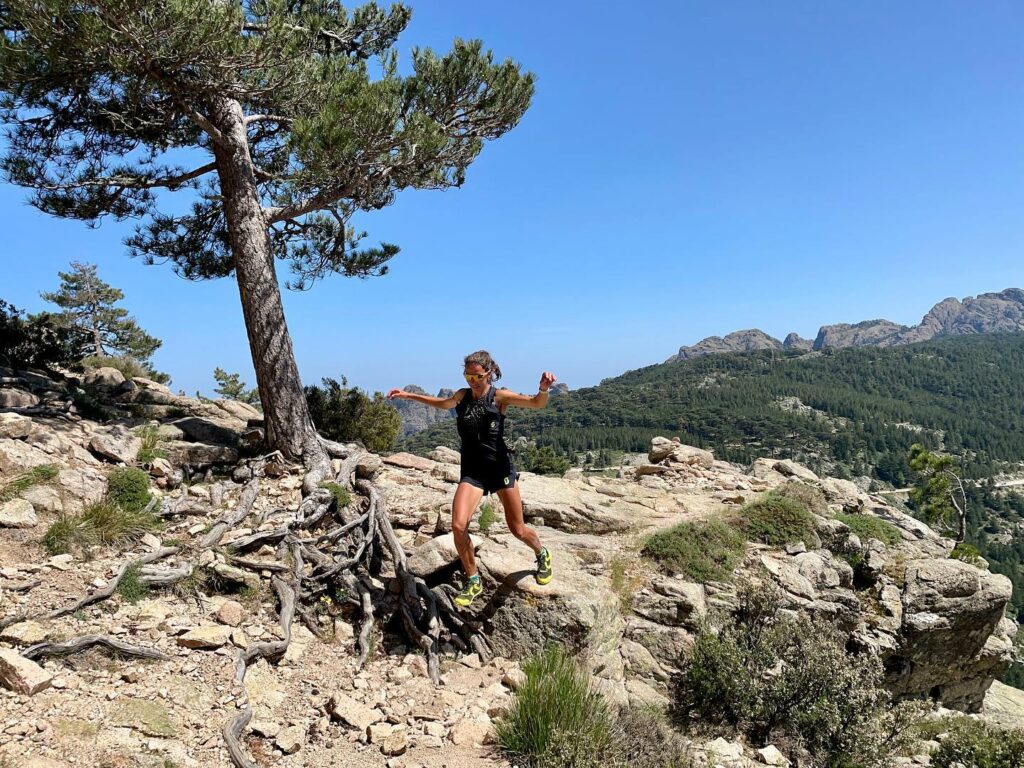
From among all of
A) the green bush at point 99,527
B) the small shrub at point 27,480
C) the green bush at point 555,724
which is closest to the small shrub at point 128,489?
the green bush at point 99,527

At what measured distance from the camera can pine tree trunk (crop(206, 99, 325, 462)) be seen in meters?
8.81

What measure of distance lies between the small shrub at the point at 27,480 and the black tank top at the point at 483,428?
4684 mm

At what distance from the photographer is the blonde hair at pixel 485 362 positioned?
211 inches

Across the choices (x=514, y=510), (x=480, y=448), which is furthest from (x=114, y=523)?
(x=514, y=510)

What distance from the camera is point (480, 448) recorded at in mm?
5348

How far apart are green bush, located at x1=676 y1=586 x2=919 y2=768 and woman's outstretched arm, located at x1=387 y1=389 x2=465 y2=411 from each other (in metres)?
3.90

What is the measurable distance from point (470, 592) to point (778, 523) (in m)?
6.22

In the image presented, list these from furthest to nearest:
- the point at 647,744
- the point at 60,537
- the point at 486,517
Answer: the point at 486,517 < the point at 60,537 < the point at 647,744

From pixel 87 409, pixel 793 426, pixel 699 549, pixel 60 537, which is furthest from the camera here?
pixel 793 426

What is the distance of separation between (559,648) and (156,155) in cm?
1080

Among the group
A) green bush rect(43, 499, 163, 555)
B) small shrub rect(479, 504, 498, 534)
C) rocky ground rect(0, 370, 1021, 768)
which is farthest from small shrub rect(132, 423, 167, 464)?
small shrub rect(479, 504, 498, 534)

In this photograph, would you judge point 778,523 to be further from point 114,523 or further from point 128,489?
point 128,489

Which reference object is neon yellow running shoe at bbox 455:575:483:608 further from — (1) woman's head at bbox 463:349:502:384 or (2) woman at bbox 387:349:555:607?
(1) woman's head at bbox 463:349:502:384

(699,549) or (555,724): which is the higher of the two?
(699,549)
